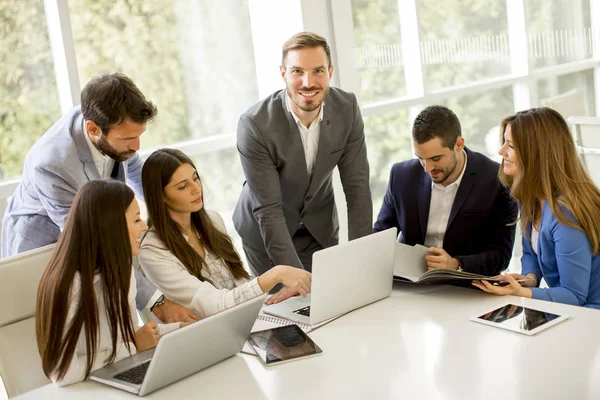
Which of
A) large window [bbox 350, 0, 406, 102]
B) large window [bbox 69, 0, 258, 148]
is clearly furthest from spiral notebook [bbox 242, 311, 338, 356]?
large window [bbox 350, 0, 406, 102]

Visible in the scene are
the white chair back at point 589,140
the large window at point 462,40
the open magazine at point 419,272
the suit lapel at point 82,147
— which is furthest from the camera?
the large window at point 462,40

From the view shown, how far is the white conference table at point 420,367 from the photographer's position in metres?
1.58

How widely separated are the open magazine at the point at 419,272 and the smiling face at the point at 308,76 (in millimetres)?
661

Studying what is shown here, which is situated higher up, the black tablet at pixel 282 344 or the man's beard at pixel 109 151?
the man's beard at pixel 109 151

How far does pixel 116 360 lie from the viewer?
1.88 metres

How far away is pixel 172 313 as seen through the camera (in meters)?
2.22

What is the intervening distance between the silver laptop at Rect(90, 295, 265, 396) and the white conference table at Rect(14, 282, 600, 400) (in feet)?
0.08

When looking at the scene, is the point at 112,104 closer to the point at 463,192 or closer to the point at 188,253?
the point at 188,253

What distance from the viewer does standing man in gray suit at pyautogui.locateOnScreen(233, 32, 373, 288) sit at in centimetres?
272

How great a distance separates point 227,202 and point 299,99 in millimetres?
1371

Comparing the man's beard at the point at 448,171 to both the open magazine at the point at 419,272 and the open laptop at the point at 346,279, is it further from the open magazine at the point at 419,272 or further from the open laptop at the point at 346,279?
the open laptop at the point at 346,279

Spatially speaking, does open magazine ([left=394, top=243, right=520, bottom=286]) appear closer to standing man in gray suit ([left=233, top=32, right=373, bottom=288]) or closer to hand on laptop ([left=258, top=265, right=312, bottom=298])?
hand on laptop ([left=258, top=265, right=312, bottom=298])

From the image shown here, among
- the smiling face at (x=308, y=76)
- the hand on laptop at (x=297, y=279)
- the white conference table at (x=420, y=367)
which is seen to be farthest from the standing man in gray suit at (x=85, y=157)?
the smiling face at (x=308, y=76)

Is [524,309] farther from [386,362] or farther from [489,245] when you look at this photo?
[489,245]
